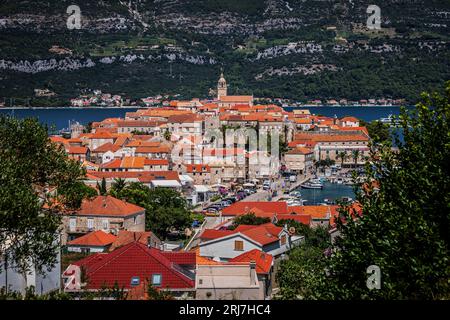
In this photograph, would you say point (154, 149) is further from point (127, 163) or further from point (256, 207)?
point (256, 207)

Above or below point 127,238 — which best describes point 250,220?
below

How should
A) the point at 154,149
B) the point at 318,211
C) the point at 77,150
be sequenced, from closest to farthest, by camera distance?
1. the point at 318,211
2. the point at 154,149
3. the point at 77,150

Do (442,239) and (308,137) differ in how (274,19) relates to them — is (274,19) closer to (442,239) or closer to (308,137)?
(308,137)

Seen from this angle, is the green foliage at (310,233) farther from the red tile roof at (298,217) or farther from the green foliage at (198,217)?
the green foliage at (198,217)

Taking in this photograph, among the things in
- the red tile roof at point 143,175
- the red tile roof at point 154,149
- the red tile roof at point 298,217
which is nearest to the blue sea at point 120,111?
the red tile roof at point 154,149

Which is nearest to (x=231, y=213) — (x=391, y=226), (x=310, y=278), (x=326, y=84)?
(x=310, y=278)

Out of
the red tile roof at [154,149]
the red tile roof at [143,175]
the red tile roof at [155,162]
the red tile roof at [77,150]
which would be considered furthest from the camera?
the red tile roof at [77,150]

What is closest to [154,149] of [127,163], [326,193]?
[127,163]

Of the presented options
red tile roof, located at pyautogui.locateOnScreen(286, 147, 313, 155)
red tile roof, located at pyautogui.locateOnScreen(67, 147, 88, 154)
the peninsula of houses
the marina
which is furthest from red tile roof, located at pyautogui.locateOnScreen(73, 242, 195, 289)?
red tile roof, located at pyautogui.locateOnScreen(286, 147, 313, 155)
